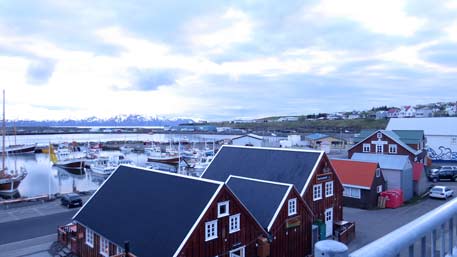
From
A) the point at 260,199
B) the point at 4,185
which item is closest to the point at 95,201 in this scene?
the point at 260,199

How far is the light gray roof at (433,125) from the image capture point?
153ft

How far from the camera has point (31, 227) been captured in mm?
21312

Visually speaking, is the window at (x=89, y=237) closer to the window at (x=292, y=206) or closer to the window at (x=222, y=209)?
the window at (x=222, y=209)

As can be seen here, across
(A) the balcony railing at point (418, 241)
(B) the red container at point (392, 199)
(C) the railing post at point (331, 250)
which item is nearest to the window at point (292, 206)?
(B) the red container at point (392, 199)

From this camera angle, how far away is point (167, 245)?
1204 cm

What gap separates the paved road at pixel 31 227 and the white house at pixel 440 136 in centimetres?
4661

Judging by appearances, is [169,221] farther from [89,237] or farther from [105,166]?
[105,166]

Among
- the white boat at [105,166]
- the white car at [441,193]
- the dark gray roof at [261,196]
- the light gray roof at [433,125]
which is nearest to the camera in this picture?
the dark gray roof at [261,196]

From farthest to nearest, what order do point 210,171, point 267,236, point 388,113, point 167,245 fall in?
point 388,113 → point 210,171 → point 267,236 → point 167,245

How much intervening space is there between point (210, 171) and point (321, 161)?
732 centimetres

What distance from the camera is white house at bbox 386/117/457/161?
46.3 m

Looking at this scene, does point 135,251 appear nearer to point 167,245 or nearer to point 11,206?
point 167,245

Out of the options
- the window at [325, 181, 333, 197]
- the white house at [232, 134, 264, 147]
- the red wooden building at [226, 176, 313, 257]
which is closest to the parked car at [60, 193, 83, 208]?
the red wooden building at [226, 176, 313, 257]

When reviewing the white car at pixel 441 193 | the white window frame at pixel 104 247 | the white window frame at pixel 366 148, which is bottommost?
the white car at pixel 441 193
